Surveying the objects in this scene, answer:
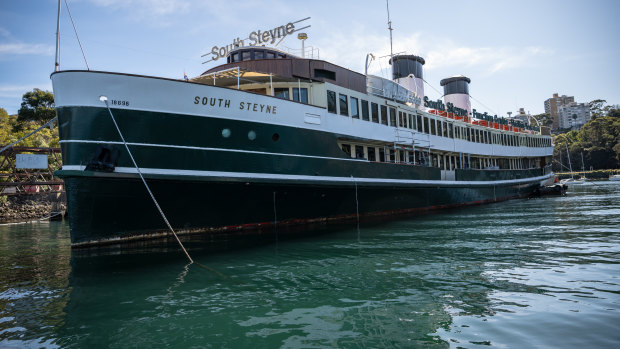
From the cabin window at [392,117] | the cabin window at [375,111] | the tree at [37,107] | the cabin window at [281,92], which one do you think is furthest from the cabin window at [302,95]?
the tree at [37,107]

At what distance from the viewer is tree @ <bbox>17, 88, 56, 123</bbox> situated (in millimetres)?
44781

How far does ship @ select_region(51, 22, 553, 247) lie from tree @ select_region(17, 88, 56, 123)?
38.8 m

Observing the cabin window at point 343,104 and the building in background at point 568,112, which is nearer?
the cabin window at point 343,104

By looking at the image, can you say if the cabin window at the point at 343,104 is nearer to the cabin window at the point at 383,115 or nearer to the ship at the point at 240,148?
the ship at the point at 240,148

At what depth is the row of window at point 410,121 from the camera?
1385 centimetres

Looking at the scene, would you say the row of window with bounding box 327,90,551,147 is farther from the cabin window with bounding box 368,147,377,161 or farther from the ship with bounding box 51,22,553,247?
the cabin window with bounding box 368,147,377,161

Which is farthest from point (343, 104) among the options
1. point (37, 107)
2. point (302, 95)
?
point (37, 107)

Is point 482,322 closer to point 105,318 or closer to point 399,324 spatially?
point 399,324

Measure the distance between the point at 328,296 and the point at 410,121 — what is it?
1423cm

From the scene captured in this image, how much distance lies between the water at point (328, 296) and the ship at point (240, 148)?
1.40 m

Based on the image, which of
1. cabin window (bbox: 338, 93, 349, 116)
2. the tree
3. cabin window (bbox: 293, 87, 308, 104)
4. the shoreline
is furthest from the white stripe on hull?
the tree

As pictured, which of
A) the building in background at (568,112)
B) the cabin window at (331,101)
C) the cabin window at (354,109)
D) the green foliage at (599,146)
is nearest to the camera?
the cabin window at (331,101)

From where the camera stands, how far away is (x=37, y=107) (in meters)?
46.0

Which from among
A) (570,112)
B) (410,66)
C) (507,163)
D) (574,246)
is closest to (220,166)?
(574,246)
